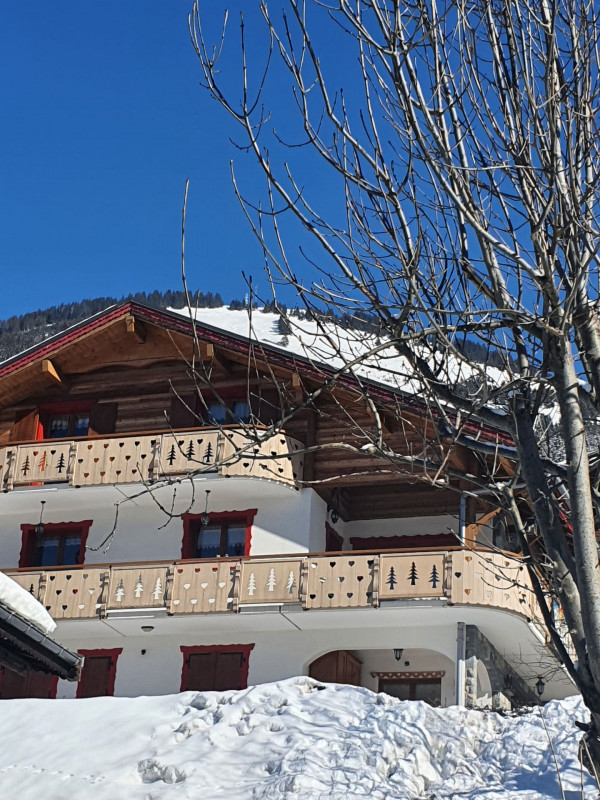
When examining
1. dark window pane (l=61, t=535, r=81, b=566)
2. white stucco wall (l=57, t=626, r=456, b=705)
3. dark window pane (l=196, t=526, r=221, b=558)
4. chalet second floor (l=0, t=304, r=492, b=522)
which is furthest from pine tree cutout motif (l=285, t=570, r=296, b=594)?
dark window pane (l=61, t=535, r=81, b=566)

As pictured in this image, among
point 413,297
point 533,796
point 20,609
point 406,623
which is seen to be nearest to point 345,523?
point 406,623

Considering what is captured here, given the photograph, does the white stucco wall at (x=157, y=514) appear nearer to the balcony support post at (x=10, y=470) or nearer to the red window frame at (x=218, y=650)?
the balcony support post at (x=10, y=470)

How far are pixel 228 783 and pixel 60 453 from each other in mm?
9891

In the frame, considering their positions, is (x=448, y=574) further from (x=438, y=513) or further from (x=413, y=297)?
(x=413, y=297)

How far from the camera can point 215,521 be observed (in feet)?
75.5

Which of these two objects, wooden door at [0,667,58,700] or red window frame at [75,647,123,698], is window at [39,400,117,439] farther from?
wooden door at [0,667,58,700]

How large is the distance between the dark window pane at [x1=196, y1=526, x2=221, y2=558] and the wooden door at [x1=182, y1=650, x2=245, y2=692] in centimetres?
204

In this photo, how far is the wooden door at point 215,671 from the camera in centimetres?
2134

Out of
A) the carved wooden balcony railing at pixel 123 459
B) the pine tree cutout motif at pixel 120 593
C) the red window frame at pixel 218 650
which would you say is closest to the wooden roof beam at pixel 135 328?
the carved wooden balcony railing at pixel 123 459

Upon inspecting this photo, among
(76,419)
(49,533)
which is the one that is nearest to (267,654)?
(49,533)

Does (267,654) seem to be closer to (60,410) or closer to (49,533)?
(49,533)

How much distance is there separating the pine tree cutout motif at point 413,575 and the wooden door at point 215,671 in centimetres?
368

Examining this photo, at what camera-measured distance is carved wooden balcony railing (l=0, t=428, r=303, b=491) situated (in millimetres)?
22109

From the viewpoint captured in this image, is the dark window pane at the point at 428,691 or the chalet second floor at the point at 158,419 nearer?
the dark window pane at the point at 428,691
